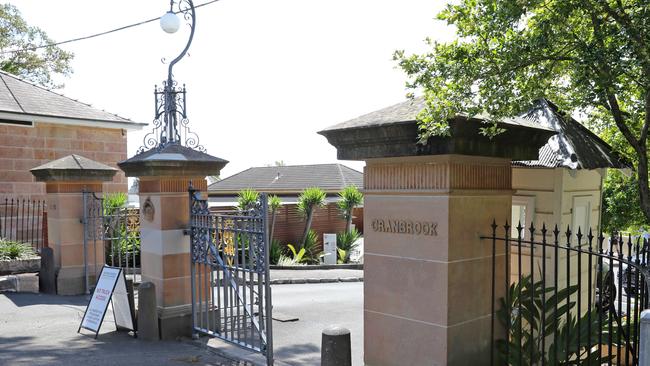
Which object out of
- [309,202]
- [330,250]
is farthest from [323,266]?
[309,202]

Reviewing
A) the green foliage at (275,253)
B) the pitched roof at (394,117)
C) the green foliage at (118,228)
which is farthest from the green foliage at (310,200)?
the pitched roof at (394,117)

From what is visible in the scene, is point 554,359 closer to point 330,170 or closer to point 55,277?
point 55,277

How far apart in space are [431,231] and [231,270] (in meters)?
3.01

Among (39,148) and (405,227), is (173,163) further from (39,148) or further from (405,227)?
(39,148)

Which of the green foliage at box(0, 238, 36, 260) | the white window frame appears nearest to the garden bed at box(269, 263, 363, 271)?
the green foliage at box(0, 238, 36, 260)

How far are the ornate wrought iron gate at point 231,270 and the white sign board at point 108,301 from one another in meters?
0.90

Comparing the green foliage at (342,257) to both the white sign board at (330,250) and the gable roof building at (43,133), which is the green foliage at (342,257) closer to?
the white sign board at (330,250)

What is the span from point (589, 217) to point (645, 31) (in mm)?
2894

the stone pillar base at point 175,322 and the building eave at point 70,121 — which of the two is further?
the building eave at point 70,121

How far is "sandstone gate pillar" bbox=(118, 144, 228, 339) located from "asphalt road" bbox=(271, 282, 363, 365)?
4.32ft

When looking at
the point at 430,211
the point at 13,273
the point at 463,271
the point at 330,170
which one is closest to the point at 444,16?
the point at 430,211

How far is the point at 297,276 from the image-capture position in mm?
14008

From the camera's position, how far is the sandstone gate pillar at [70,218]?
32.1ft

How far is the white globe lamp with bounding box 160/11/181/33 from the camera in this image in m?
7.26
